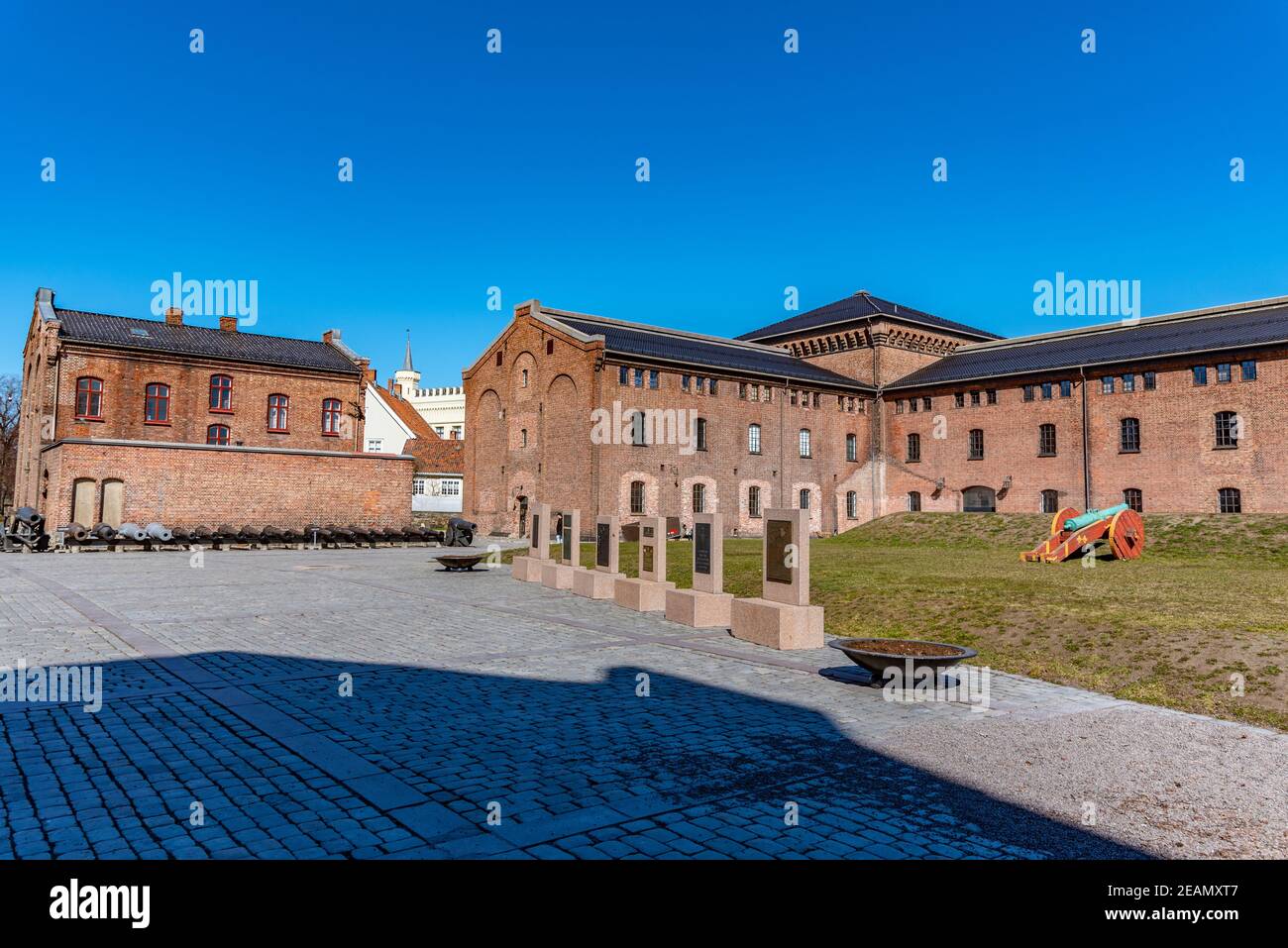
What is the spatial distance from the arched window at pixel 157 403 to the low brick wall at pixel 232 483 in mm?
5961

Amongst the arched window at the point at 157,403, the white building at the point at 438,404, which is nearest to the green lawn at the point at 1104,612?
the arched window at the point at 157,403

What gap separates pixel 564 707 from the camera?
7.19 m

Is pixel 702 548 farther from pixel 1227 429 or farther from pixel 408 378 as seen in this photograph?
pixel 408 378

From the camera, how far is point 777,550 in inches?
425

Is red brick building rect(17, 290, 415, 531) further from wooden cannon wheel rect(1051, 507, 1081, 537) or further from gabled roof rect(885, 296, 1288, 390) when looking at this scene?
gabled roof rect(885, 296, 1288, 390)

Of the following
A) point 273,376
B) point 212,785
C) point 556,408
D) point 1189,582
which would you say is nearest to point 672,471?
point 556,408

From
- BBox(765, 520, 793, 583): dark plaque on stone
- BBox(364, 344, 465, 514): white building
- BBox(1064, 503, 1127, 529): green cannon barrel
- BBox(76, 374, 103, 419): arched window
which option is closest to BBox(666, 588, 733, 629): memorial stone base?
BBox(765, 520, 793, 583): dark plaque on stone

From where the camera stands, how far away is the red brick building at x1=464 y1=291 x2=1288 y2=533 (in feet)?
112

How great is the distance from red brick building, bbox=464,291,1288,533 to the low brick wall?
7.81 metres

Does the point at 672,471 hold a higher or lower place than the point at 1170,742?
higher

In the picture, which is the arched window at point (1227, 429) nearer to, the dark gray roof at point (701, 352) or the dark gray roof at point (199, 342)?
the dark gray roof at point (701, 352)

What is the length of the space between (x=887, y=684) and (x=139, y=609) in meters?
11.3

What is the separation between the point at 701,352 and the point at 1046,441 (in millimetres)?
16771
